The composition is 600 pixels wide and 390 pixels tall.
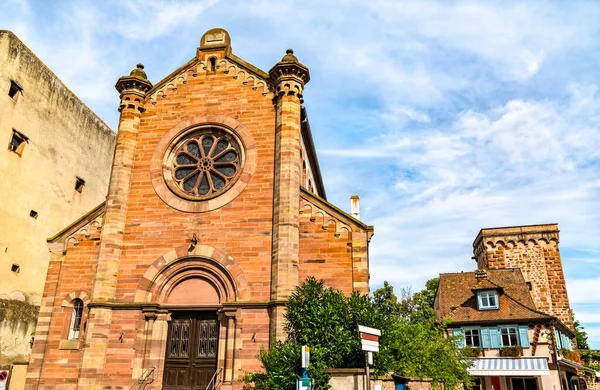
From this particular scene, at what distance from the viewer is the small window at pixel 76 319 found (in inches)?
624

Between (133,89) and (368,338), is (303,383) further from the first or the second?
(133,89)

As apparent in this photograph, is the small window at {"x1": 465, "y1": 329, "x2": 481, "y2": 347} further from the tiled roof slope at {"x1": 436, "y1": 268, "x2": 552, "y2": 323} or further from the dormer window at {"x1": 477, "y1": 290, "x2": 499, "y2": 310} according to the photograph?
the dormer window at {"x1": 477, "y1": 290, "x2": 499, "y2": 310}

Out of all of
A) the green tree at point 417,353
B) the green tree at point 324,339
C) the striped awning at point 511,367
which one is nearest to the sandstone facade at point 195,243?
the green tree at point 324,339

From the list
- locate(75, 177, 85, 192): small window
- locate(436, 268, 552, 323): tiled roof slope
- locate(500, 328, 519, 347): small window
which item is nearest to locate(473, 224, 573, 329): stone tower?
locate(436, 268, 552, 323): tiled roof slope

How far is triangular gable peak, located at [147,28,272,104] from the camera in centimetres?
1828

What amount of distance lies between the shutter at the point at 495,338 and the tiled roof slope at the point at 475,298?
693mm

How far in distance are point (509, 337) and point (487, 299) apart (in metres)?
2.76

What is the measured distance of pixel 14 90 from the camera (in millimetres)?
23000

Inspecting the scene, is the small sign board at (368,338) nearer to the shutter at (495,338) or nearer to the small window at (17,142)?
the small window at (17,142)

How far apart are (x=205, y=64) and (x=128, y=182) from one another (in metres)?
5.55

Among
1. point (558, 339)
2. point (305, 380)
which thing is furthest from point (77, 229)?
point (558, 339)

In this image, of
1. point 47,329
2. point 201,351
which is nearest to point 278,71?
point 201,351

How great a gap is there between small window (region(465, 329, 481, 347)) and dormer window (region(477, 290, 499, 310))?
5.51 ft

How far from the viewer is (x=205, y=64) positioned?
61.5 feet
